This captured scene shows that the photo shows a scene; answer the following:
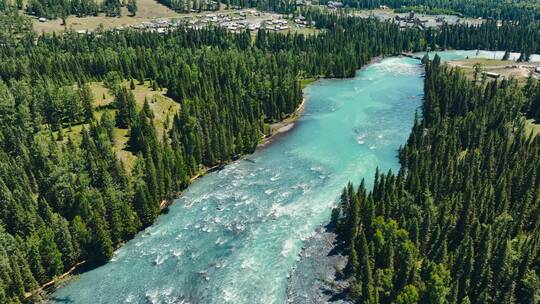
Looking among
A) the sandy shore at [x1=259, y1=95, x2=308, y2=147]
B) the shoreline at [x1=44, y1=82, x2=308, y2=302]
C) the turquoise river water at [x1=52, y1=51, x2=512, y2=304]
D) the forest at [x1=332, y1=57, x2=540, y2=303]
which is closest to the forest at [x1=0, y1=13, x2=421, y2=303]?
the shoreline at [x1=44, y1=82, x2=308, y2=302]

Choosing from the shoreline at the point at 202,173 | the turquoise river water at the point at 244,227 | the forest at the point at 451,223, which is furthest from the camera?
the turquoise river water at the point at 244,227

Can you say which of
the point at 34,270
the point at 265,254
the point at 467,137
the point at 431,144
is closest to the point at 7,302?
the point at 34,270

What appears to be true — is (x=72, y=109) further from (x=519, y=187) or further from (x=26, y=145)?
(x=519, y=187)

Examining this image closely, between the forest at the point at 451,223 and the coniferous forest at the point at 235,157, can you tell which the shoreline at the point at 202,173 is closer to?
the coniferous forest at the point at 235,157

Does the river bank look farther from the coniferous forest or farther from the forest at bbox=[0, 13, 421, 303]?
the coniferous forest

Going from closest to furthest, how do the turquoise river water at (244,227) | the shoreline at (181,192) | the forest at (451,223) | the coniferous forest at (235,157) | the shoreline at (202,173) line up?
the forest at (451,223), the coniferous forest at (235,157), the shoreline at (181,192), the shoreline at (202,173), the turquoise river water at (244,227)

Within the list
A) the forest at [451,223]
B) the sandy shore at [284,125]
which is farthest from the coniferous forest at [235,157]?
the sandy shore at [284,125]

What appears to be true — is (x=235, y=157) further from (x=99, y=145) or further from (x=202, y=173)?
(x=99, y=145)
